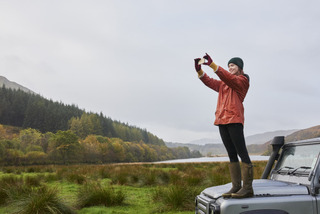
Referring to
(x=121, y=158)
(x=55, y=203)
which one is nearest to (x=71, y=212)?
(x=55, y=203)

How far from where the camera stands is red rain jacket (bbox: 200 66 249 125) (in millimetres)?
3427

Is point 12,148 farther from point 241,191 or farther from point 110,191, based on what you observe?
point 241,191

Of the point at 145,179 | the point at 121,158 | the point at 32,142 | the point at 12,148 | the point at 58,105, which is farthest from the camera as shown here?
the point at 58,105

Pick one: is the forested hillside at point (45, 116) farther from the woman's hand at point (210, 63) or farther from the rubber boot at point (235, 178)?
the woman's hand at point (210, 63)

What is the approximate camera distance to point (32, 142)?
81.1 m

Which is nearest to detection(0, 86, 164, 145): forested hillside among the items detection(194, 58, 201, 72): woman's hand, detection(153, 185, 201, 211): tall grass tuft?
detection(153, 185, 201, 211): tall grass tuft

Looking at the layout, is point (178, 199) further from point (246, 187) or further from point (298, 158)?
point (246, 187)

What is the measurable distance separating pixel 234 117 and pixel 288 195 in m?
1.04

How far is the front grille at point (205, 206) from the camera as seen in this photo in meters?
3.17

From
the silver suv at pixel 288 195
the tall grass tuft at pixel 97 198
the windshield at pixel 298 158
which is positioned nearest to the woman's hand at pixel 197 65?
the silver suv at pixel 288 195

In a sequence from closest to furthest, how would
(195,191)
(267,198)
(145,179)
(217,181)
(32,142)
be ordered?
(267,198)
(195,191)
(217,181)
(145,179)
(32,142)

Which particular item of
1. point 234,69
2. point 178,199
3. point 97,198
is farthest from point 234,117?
point 97,198

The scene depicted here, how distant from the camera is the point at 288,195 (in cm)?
322

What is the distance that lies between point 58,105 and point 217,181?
126m
